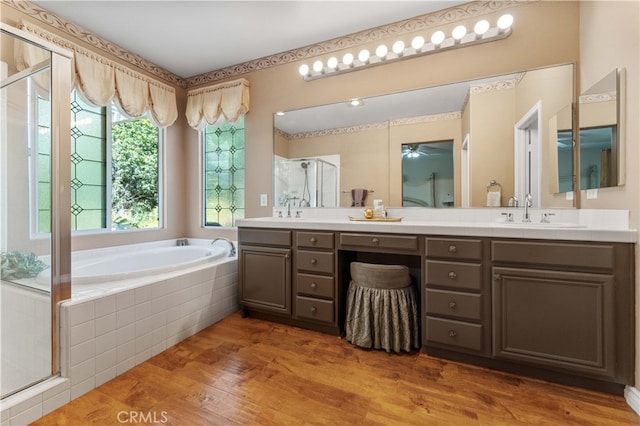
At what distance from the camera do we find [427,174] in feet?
7.13

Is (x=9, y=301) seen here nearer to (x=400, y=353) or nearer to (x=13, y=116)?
(x=13, y=116)

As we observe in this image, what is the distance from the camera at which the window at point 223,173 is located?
3080mm

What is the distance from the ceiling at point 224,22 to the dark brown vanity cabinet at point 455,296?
1804 mm

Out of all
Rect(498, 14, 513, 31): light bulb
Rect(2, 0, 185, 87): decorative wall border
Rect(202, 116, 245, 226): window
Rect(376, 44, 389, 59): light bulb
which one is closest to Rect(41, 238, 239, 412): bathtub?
Rect(202, 116, 245, 226): window

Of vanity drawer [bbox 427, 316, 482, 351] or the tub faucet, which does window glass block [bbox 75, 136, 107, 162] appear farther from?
vanity drawer [bbox 427, 316, 482, 351]

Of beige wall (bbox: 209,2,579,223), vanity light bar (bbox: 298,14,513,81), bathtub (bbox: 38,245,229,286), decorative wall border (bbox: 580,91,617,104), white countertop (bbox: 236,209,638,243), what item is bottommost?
bathtub (bbox: 38,245,229,286)

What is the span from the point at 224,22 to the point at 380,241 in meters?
2.13

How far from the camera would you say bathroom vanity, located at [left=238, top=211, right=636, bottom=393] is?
136 cm

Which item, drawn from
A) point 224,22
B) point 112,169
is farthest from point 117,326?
point 224,22

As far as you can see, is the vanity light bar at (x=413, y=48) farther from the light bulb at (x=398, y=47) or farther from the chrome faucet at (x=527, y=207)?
the chrome faucet at (x=527, y=207)

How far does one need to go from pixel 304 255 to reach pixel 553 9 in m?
2.40

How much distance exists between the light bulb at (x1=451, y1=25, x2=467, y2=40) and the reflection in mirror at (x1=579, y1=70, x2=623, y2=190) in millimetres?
880

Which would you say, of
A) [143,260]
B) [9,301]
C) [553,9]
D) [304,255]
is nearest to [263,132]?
[304,255]

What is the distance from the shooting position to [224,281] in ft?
7.85
